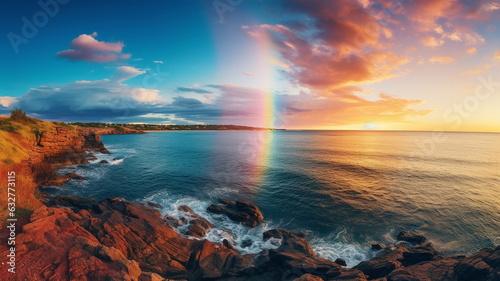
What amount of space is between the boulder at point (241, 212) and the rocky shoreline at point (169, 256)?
405 mm

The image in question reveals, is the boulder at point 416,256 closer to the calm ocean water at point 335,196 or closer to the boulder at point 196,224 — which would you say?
the calm ocean water at point 335,196

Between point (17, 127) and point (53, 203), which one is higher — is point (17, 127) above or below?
above

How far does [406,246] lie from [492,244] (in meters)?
9.98

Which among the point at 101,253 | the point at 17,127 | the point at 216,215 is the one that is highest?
the point at 17,127

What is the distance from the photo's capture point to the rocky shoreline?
11909mm

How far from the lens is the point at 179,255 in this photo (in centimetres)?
1869

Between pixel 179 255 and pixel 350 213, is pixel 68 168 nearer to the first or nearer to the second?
pixel 179 255

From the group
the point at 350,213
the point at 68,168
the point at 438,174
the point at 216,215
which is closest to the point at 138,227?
the point at 216,215

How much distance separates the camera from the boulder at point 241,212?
89.6 feet

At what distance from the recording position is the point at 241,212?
28766 millimetres

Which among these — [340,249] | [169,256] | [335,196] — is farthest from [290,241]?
[335,196]

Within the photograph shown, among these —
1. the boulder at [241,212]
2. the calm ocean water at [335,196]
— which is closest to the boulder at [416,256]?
the calm ocean water at [335,196]

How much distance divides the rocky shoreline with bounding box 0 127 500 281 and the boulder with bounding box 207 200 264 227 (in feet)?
1.33

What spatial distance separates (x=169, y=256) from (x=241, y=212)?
12.1 m
